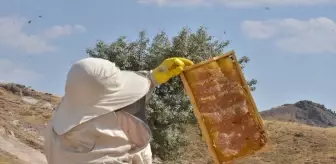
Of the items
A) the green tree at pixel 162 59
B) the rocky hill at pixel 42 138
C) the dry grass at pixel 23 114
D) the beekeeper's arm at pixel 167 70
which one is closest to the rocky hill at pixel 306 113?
the rocky hill at pixel 42 138

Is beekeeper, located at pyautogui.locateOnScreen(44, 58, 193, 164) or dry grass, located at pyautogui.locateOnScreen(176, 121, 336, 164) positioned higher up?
beekeeper, located at pyautogui.locateOnScreen(44, 58, 193, 164)

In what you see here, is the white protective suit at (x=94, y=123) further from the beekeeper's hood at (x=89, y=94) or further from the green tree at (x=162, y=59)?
the green tree at (x=162, y=59)

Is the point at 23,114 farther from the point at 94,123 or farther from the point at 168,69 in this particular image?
the point at 94,123

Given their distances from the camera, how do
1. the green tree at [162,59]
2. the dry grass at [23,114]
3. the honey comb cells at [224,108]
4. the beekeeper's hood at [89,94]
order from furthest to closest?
1. the dry grass at [23,114]
2. the green tree at [162,59]
3. the honey comb cells at [224,108]
4. the beekeeper's hood at [89,94]

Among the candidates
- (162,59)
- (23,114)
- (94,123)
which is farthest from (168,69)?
(23,114)

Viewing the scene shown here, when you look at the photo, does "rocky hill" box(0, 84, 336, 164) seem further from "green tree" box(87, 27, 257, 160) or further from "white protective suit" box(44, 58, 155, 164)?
"white protective suit" box(44, 58, 155, 164)

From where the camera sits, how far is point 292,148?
128 feet

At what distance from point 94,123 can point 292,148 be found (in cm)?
3213

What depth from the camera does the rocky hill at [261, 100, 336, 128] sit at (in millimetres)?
60259

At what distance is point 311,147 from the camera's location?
3922cm

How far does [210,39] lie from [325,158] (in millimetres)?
13531

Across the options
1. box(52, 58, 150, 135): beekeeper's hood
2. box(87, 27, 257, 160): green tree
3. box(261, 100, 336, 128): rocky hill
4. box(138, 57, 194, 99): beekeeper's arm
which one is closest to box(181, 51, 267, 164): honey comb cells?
box(138, 57, 194, 99): beekeeper's arm

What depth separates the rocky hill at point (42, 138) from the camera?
29.8 m

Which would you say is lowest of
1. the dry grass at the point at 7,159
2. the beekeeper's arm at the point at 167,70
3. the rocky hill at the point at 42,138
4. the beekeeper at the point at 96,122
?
the dry grass at the point at 7,159
